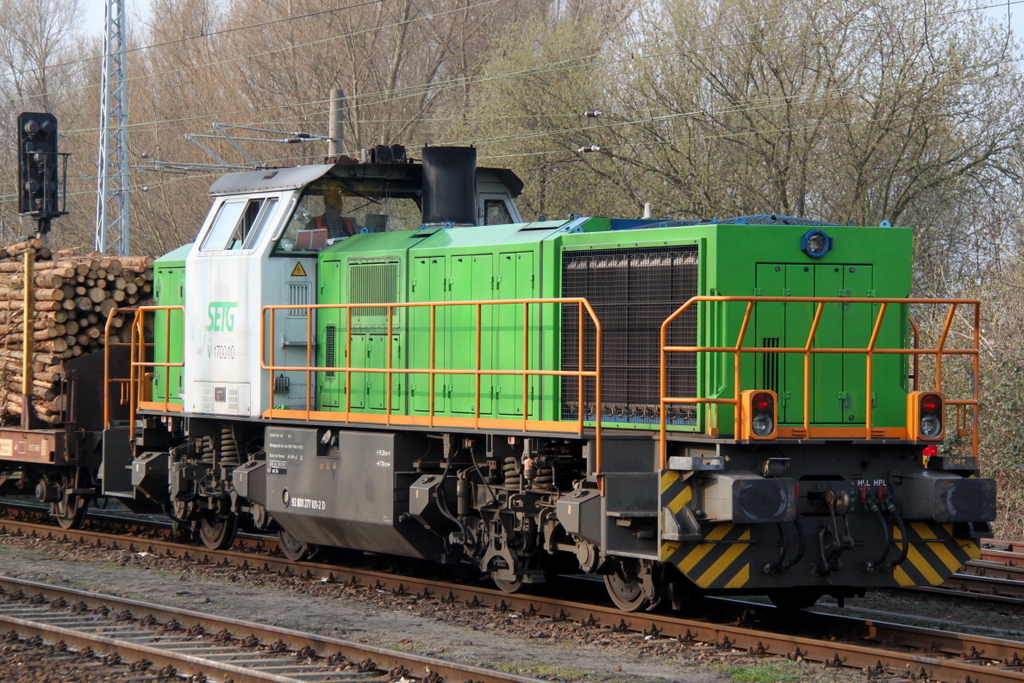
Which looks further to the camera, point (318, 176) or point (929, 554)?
point (318, 176)

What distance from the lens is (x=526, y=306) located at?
8516mm

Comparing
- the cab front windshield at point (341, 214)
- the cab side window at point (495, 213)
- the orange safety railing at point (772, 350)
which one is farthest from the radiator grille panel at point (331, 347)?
the orange safety railing at point (772, 350)

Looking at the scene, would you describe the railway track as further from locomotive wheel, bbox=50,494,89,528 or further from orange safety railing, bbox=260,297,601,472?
locomotive wheel, bbox=50,494,89,528

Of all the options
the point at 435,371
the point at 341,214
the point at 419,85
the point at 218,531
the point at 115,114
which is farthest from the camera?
the point at 419,85

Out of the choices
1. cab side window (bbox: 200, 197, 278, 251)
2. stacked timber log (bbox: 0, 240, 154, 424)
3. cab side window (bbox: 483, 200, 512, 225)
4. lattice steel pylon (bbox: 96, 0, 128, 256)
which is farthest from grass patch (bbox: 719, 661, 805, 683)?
lattice steel pylon (bbox: 96, 0, 128, 256)

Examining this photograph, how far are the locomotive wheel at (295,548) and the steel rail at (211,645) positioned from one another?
256 cm

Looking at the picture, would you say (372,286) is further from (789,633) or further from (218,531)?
(789,633)

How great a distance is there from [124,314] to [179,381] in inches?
83.8

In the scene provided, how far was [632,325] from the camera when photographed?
8.62 metres

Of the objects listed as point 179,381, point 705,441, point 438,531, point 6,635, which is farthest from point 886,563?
point 179,381

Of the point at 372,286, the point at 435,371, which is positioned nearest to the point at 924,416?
the point at 435,371

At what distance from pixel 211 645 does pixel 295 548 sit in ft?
12.4

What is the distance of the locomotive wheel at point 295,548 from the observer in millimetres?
11375

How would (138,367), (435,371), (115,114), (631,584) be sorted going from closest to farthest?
(631,584), (435,371), (138,367), (115,114)
